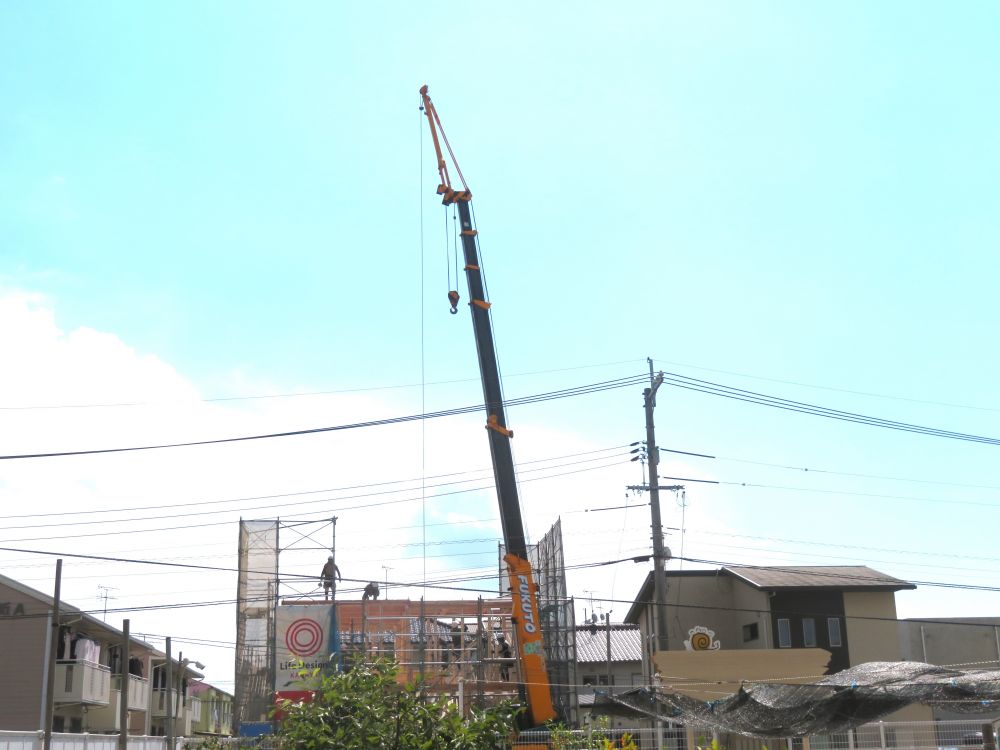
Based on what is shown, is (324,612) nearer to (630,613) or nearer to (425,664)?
(425,664)

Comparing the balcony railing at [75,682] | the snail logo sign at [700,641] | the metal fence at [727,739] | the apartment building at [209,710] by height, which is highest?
the snail logo sign at [700,641]

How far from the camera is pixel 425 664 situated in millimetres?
31609

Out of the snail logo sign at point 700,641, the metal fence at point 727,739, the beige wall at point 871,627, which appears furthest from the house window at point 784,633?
the metal fence at point 727,739

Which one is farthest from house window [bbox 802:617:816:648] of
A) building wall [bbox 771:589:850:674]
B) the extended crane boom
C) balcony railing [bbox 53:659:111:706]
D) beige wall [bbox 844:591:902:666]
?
balcony railing [bbox 53:659:111:706]

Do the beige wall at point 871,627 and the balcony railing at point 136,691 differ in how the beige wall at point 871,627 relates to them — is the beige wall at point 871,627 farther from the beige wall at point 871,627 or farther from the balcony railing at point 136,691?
the balcony railing at point 136,691

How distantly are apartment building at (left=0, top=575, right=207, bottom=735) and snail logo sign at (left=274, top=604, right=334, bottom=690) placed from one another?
6.17 metres

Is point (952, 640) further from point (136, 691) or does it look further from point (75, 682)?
point (136, 691)

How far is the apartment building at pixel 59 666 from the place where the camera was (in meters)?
36.9

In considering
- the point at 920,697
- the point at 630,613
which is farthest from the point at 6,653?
the point at 920,697

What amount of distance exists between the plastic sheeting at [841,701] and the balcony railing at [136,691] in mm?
32850

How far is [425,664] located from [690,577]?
53.7ft

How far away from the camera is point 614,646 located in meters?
63.9

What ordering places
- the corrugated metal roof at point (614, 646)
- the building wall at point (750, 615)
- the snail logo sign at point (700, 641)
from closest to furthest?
the snail logo sign at point (700, 641) → the building wall at point (750, 615) → the corrugated metal roof at point (614, 646)

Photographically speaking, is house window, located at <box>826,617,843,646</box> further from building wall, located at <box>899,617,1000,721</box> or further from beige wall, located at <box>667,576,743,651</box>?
beige wall, located at <box>667,576,743,651</box>
